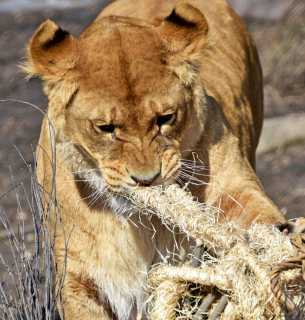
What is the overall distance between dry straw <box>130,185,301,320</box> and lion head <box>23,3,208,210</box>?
0.65ft

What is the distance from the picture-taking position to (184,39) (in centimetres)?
202

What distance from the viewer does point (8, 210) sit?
13.3 feet

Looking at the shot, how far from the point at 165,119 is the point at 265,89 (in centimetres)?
389

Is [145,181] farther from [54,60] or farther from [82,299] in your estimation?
[82,299]

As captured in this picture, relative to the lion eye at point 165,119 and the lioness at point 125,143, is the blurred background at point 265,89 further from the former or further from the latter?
the lion eye at point 165,119

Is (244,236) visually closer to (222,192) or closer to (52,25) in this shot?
(222,192)

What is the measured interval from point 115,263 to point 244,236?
77 centimetres

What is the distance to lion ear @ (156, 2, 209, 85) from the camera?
197 cm

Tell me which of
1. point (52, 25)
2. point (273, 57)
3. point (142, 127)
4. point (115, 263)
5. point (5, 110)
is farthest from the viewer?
point (273, 57)

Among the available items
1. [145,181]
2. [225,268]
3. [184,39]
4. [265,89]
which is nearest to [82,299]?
[145,181]

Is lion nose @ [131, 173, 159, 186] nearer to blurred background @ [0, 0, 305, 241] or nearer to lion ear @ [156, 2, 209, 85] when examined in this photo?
lion ear @ [156, 2, 209, 85]

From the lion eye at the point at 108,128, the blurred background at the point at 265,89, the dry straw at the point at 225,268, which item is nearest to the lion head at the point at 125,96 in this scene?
the lion eye at the point at 108,128

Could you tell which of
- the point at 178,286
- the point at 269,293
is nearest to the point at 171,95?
the point at 178,286

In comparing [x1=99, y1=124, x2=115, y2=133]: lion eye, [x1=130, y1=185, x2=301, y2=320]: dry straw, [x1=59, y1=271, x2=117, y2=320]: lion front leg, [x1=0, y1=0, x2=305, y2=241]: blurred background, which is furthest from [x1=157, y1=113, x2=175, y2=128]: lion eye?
[x1=0, y1=0, x2=305, y2=241]: blurred background
